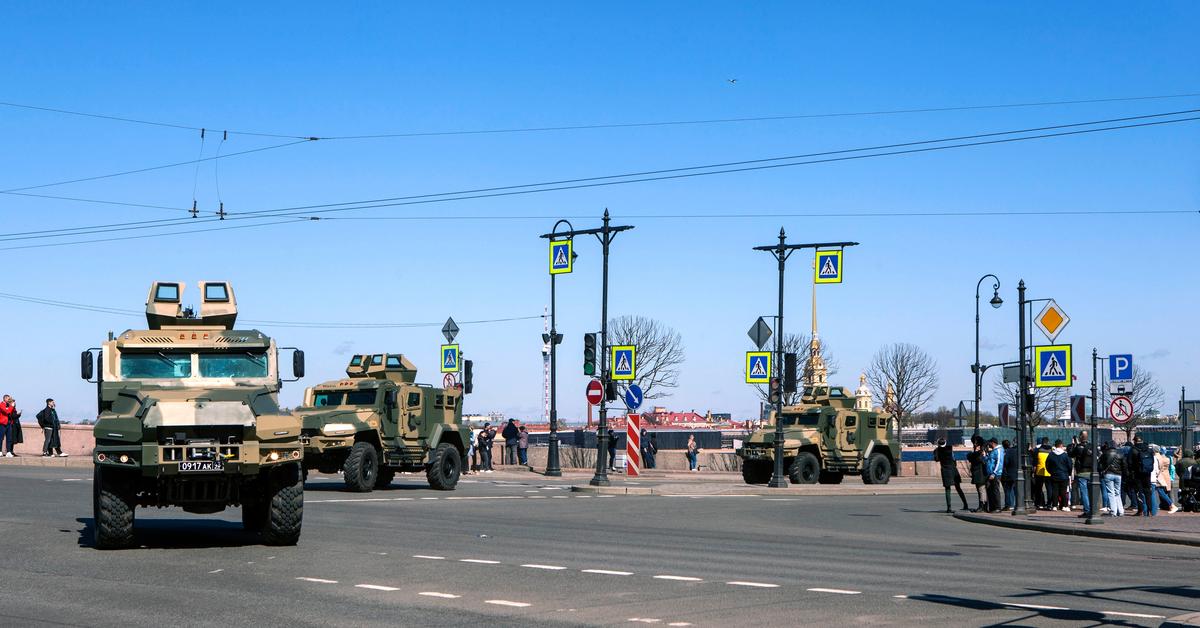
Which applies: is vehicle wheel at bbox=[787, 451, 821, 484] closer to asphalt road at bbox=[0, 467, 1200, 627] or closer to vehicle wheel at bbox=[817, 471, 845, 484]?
vehicle wheel at bbox=[817, 471, 845, 484]

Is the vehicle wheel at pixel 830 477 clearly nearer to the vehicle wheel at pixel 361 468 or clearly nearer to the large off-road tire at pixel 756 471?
A: the large off-road tire at pixel 756 471

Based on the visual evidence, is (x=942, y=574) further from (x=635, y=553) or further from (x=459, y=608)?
(x=459, y=608)

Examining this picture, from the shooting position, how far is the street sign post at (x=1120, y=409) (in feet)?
87.8

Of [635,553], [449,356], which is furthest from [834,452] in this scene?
[635,553]

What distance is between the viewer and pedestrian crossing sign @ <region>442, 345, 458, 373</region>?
150 feet

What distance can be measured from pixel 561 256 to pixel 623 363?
11.8 ft

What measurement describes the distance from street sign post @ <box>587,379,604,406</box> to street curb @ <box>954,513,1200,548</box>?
407 inches

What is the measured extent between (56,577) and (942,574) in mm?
9112

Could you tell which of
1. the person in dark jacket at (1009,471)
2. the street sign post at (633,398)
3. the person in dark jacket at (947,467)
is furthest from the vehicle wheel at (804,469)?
the person in dark jacket at (1009,471)

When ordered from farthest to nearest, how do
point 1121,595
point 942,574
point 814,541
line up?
point 814,541, point 942,574, point 1121,595

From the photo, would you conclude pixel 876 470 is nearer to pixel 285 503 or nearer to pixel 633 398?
pixel 633 398

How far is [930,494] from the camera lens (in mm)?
38844

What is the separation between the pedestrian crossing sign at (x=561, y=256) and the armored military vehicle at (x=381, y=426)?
6.02m

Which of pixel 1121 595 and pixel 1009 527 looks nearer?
pixel 1121 595
